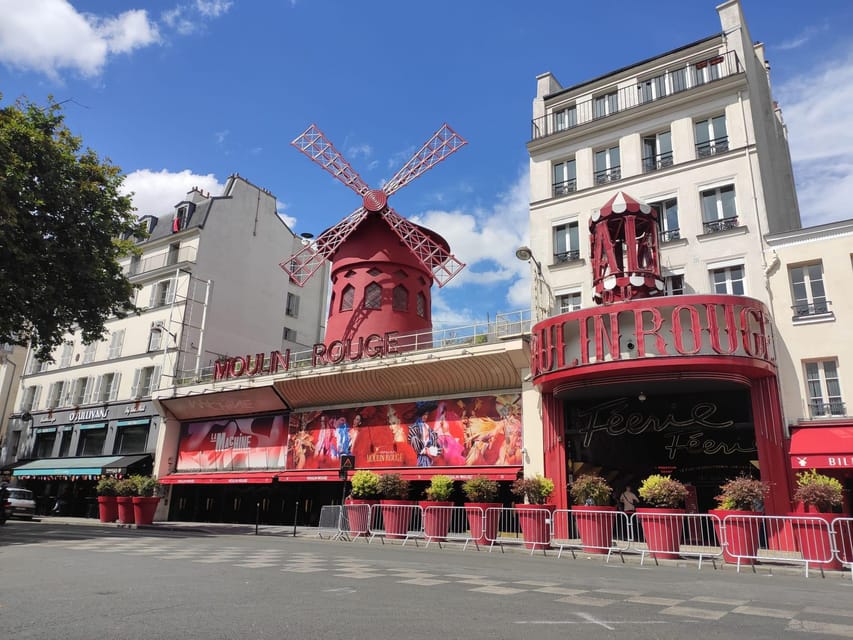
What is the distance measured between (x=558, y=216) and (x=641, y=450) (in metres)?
7.23

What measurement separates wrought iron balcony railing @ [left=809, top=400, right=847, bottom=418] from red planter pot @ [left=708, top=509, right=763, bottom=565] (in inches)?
169

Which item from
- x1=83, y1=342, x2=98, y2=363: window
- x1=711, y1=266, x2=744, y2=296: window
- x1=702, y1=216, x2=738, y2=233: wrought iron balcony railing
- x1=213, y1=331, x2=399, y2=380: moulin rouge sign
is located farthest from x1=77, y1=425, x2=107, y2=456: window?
x1=702, y1=216, x2=738, y2=233: wrought iron balcony railing

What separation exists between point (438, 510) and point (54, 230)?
43.9 feet

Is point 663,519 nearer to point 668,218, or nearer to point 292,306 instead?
point 668,218

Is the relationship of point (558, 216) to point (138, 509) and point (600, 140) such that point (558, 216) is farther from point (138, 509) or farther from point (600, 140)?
point (138, 509)

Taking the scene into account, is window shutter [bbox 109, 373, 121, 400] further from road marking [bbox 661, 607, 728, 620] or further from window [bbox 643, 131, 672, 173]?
road marking [bbox 661, 607, 728, 620]

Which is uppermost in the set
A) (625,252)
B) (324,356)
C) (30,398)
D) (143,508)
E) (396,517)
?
(625,252)

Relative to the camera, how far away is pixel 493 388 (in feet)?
58.4

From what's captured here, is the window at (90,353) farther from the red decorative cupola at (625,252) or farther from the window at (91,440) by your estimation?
the red decorative cupola at (625,252)

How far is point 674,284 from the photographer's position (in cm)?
1598

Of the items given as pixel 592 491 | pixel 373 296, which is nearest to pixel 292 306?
pixel 373 296

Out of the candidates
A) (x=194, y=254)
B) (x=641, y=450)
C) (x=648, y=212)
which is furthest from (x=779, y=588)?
(x=194, y=254)

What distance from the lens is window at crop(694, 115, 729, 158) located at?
1635 cm

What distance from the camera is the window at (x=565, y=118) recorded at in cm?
1944
